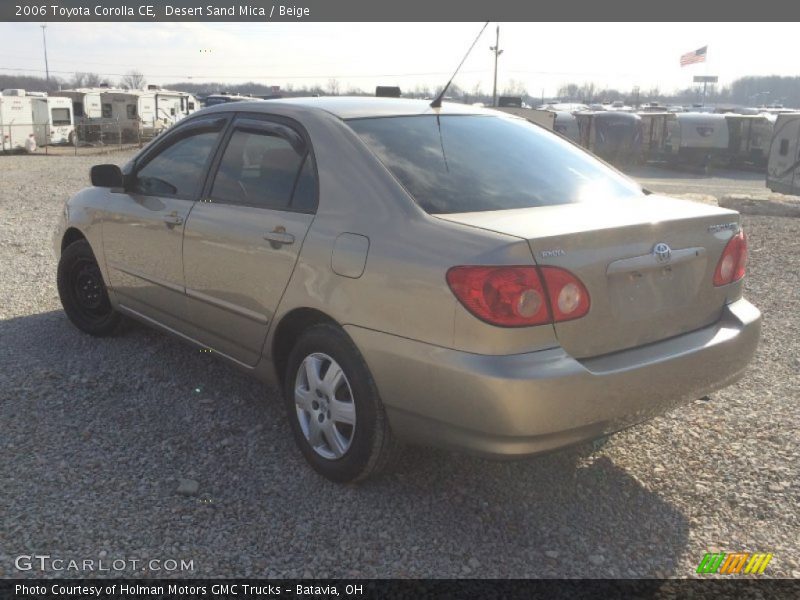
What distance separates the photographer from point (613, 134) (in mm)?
34812

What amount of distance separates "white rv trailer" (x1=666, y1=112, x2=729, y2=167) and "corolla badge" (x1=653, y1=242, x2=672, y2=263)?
33055 millimetres

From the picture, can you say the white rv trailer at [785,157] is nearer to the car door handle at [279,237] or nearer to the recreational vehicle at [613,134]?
the recreational vehicle at [613,134]

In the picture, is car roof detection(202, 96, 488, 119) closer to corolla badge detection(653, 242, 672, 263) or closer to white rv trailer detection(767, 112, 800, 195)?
corolla badge detection(653, 242, 672, 263)

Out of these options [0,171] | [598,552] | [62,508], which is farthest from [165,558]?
[0,171]

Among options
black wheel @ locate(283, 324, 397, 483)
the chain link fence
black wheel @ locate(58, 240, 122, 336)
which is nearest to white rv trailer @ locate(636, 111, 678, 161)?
the chain link fence

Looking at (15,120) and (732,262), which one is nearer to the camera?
(732,262)

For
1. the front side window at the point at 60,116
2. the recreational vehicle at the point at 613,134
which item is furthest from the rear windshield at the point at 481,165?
the front side window at the point at 60,116

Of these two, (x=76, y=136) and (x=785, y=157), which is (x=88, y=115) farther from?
(x=785, y=157)

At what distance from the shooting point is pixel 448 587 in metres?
2.69

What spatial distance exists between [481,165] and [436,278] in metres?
0.92

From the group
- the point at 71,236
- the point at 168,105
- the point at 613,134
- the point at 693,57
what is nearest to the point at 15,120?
the point at 168,105

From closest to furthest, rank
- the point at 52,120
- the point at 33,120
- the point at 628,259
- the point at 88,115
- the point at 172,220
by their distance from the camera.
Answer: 1. the point at 628,259
2. the point at 172,220
3. the point at 33,120
4. the point at 52,120
5. the point at 88,115

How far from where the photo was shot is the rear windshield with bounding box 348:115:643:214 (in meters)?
3.25

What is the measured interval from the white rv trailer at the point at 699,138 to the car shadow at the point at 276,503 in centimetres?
3288
